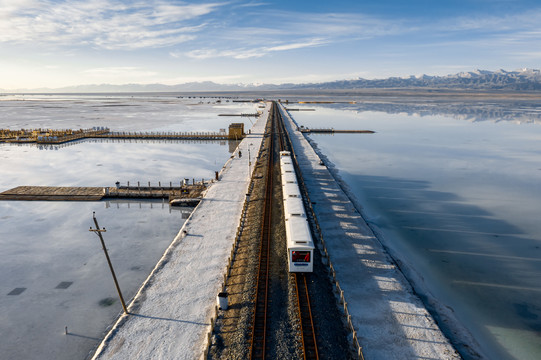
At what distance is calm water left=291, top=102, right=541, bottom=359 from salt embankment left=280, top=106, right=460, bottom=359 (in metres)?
2.55

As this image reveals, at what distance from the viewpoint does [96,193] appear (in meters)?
48.1

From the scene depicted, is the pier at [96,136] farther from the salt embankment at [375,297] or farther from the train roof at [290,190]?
the salt embankment at [375,297]

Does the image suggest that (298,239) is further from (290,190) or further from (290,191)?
(290,190)

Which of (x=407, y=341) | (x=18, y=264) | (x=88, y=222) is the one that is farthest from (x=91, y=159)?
(x=407, y=341)

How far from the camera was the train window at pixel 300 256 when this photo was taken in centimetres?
2408

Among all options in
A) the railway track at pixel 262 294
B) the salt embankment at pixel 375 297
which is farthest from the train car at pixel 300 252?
the salt embankment at pixel 375 297

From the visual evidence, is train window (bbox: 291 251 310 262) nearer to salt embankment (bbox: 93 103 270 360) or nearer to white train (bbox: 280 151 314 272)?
white train (bbox: 280 151 314 272)

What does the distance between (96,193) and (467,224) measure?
51.1m

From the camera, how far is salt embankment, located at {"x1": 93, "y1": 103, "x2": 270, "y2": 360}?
60.5 feet

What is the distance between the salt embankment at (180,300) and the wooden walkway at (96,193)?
1070 centimetres

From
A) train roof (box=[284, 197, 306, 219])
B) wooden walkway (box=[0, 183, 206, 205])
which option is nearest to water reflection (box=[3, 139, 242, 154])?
wooden walkway (box=[0, 183, 206, 205])

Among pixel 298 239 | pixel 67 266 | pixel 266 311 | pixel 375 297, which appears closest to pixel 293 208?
pixel 298 239

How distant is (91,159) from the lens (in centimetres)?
7238

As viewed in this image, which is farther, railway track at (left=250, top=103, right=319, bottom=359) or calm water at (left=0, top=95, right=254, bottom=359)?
calm water at (left=0, top=95, right=254, bottom=359)
